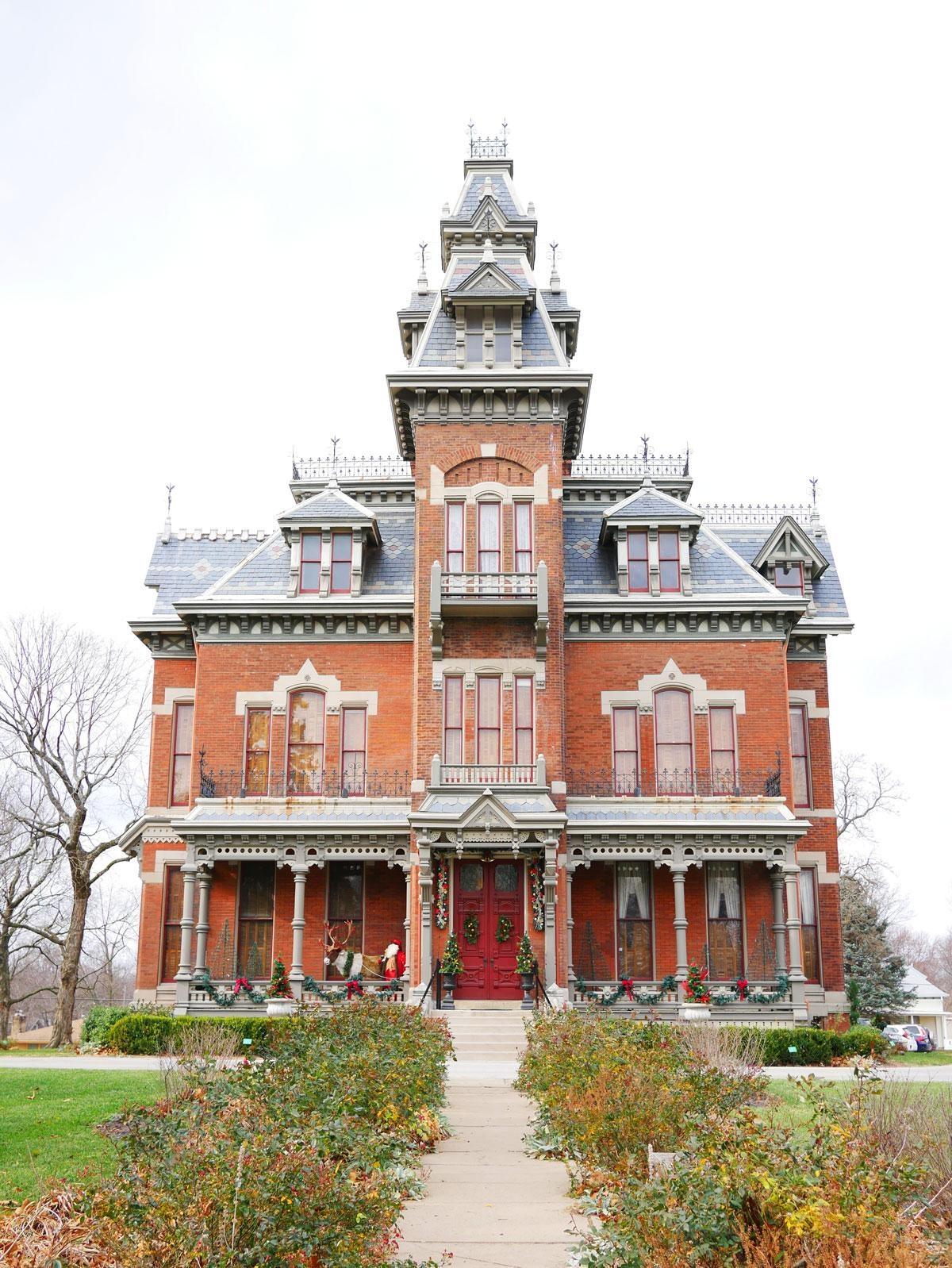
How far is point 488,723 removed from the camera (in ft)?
97.7

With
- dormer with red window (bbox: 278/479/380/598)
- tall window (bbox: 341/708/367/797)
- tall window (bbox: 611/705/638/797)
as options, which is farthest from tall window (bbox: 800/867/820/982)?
dormer with red window (bbox: 278/479/380/598)

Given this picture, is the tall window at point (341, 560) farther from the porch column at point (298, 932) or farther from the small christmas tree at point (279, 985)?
the small christmas tree at point (279, 985)

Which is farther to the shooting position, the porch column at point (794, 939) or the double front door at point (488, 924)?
the double front door at point (488, 924)

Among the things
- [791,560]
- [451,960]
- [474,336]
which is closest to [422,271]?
[474,336]

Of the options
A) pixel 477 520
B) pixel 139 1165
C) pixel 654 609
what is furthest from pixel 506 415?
pixel 139 1165

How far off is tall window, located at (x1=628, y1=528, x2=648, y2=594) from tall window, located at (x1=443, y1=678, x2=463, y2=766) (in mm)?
5388

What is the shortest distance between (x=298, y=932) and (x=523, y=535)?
10.8 metres

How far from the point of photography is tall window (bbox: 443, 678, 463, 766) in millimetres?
29562

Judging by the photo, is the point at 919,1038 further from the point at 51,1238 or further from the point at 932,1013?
the point at 51,1238

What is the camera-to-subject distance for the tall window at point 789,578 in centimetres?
3444

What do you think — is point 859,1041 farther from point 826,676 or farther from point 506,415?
point 506,415

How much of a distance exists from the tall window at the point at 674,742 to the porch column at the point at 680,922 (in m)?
2.39

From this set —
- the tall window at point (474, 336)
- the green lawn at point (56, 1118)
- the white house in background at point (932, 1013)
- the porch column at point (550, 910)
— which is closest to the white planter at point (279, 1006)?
the porch column at point (550, 910)

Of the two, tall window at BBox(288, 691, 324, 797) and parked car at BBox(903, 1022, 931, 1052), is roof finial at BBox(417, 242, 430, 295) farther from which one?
parked car at BBox(903, 1022, 931, 1052)
